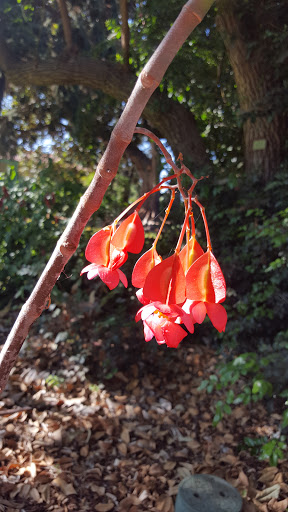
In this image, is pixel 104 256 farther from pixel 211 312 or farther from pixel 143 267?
pixel 211 312

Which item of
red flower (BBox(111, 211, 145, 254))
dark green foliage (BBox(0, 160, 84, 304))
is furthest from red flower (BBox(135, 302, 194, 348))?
dark green foliage (BBox(0, 160, 84, 304))

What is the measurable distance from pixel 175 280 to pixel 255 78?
10.9ft

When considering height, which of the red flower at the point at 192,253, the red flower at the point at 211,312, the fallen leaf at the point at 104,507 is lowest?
the fallen leaf at the point at 104,507

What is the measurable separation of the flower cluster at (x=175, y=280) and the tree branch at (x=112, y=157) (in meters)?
0.05

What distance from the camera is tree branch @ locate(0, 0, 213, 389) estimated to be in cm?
55

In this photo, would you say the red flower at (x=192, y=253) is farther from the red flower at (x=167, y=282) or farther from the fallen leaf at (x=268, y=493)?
the fallen leaf at (x=268, y=493)

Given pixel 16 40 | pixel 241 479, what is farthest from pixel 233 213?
pixel 16 40

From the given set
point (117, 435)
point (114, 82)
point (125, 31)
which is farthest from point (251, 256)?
point (125, 31)

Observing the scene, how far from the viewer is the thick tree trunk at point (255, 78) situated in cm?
326

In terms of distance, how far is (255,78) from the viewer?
3.38 metres

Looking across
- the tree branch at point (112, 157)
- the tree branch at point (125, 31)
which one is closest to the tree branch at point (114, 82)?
the tree branch at point (125, 31)

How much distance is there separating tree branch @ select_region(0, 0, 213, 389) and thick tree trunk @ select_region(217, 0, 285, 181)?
296 cm

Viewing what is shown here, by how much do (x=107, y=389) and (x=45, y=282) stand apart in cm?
214

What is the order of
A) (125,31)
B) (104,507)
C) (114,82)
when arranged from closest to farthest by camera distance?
1. (104,507)
2. (125,31)
3. (114,82)
